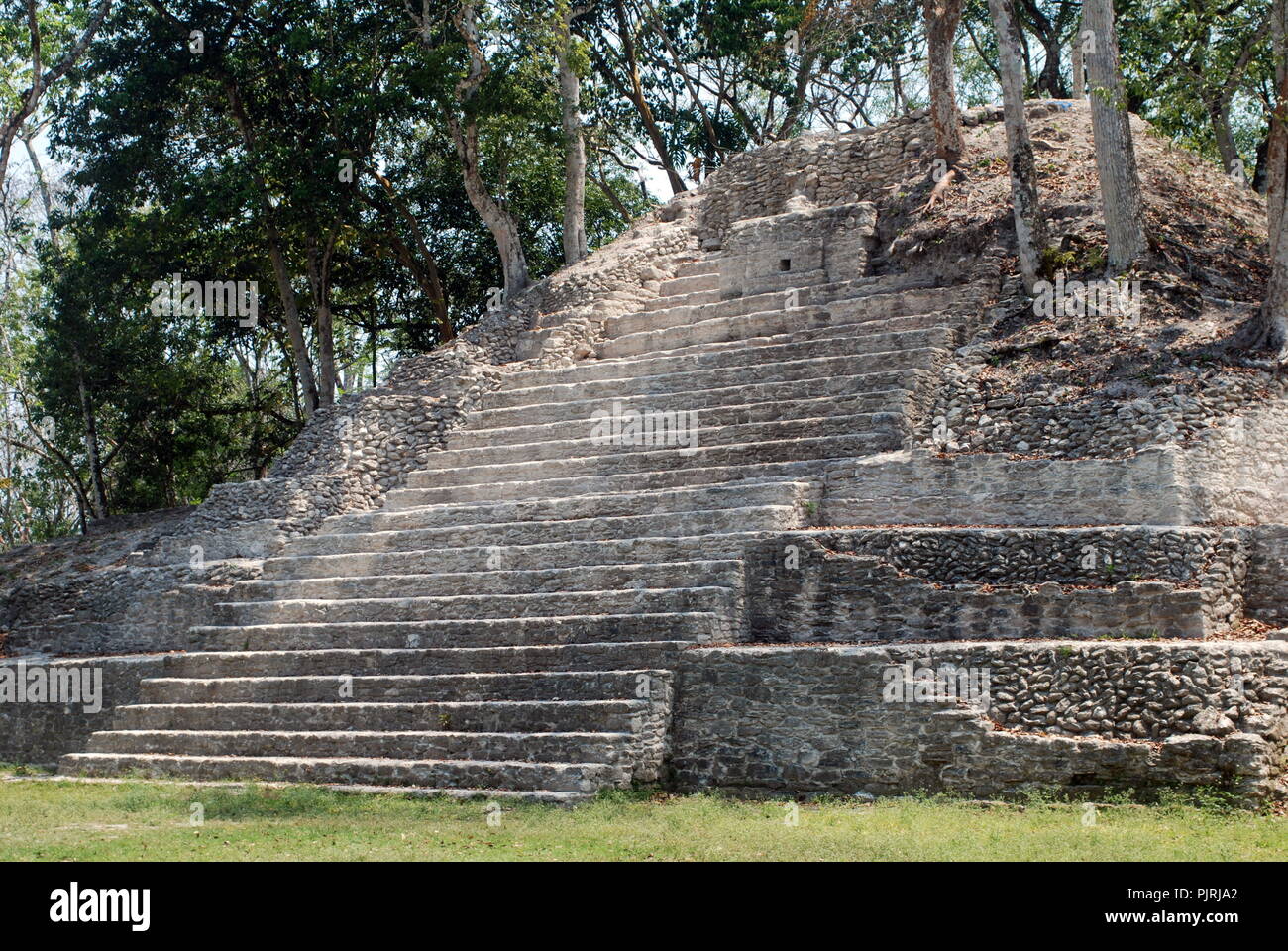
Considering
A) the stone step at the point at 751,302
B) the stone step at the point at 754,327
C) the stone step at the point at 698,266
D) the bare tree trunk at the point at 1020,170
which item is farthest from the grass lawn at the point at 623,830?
the stone step at the point at 698,266

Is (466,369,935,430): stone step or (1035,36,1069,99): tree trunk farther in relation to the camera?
(1035,36,1069,99): tree trunk

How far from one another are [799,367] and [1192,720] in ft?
23.2

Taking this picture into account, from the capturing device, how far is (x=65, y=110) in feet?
76.6

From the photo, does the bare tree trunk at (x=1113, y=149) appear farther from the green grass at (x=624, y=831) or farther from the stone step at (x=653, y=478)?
the green grass at (x=624, y=831)

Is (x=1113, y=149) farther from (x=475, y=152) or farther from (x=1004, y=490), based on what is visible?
(x=475, y=152)

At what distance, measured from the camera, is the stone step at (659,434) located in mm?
14414

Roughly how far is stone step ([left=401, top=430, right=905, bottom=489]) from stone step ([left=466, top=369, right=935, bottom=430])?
0.60 meters

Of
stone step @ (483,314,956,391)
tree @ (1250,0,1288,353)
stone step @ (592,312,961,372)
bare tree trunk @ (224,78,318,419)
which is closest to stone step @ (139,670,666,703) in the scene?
stone step @ (483,314,956,391)

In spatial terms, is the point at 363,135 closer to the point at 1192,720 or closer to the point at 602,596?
the point at 602,596

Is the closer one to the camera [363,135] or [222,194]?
[222,194]

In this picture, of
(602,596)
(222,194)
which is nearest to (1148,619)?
(602,596)

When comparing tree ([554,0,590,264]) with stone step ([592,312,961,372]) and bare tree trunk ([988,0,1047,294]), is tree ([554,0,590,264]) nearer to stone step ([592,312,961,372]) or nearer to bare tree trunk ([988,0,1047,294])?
stone step ([592,312,961,372])

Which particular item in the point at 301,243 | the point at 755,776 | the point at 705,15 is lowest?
the point at 755,776

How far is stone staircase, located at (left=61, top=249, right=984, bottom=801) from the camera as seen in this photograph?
11.6m
